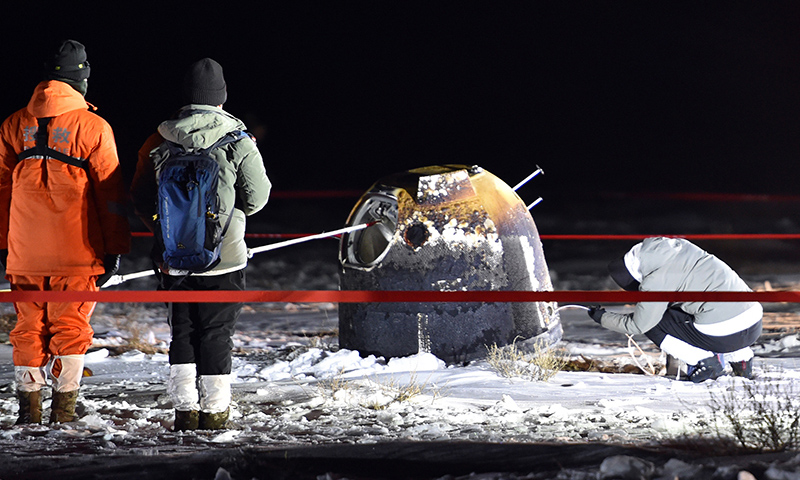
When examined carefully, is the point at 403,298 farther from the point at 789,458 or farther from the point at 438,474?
the point at 789,458

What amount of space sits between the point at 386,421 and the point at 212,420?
0.82 m

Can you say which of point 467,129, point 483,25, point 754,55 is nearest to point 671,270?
point 467,129

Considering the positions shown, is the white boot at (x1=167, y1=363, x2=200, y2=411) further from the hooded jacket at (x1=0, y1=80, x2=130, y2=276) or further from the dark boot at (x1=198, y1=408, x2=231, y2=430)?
the hooded jacket at (x1=0, y1=80, x2=130, y2=276)

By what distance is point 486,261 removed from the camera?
5.81 metres

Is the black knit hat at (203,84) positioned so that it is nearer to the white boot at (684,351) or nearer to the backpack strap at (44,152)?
the backpack strap at (44,152)

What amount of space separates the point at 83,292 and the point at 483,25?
117 ft

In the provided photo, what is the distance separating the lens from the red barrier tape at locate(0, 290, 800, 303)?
3662mm

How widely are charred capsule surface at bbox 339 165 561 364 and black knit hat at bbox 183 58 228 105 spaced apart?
203 cm

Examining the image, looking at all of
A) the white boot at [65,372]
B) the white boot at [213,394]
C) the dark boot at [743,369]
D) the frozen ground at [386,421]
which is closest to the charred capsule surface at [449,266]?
the frozen ground at [386,421]

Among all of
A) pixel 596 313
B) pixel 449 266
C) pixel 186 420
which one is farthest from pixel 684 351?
pixel 186 420

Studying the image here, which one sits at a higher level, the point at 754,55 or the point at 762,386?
the point at 754,55

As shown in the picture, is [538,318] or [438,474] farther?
[538,318]

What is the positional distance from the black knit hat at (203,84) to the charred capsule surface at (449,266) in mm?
2032

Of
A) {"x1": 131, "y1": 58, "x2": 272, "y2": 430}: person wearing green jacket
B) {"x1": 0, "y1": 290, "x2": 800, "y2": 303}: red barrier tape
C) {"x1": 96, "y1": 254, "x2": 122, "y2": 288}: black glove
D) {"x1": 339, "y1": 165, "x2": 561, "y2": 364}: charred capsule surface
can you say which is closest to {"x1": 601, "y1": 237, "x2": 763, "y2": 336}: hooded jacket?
{"x1": 339, "y1": 165, "x2": 561, "y2": 364}: charred capsule surface
